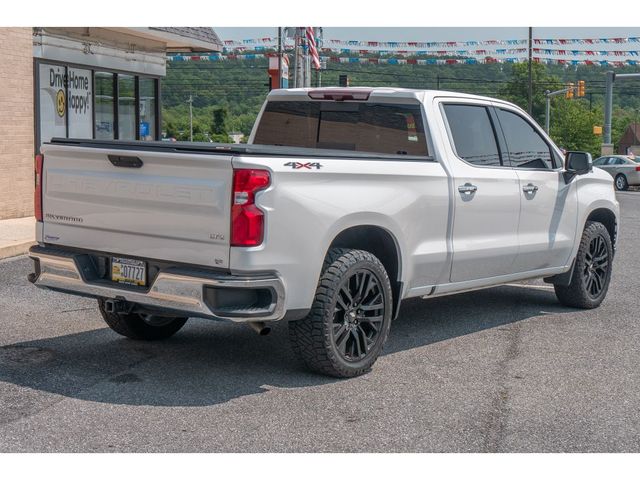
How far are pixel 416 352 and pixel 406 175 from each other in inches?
55.2

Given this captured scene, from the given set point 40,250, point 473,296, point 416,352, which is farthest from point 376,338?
point 473,296

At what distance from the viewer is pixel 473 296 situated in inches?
405

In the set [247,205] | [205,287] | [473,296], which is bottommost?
[473,296]

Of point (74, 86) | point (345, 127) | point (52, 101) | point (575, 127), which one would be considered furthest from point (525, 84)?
point (345, 127)

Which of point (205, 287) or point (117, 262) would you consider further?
point (117, 262)

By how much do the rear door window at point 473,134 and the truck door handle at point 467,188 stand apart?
23cm

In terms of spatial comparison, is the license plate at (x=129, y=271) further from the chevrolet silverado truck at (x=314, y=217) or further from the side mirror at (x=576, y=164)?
the side mirror at (x=576, y=164)

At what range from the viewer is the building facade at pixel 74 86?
56.9 ft

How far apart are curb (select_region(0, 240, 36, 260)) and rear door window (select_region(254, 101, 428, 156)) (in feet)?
17.7

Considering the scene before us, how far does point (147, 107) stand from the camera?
23531 mm

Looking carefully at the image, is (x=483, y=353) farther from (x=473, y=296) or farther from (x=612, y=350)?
(x=473, y=296)

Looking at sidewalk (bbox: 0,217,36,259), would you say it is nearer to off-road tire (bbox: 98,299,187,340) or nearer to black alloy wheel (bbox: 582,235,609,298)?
off-road tire (bbox: 98,299,187,340)

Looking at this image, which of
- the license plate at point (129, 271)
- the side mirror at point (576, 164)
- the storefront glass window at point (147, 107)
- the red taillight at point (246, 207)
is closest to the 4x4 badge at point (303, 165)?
the red taillight at point (246, 207)

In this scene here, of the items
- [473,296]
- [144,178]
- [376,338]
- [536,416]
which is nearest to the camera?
[536,416]
